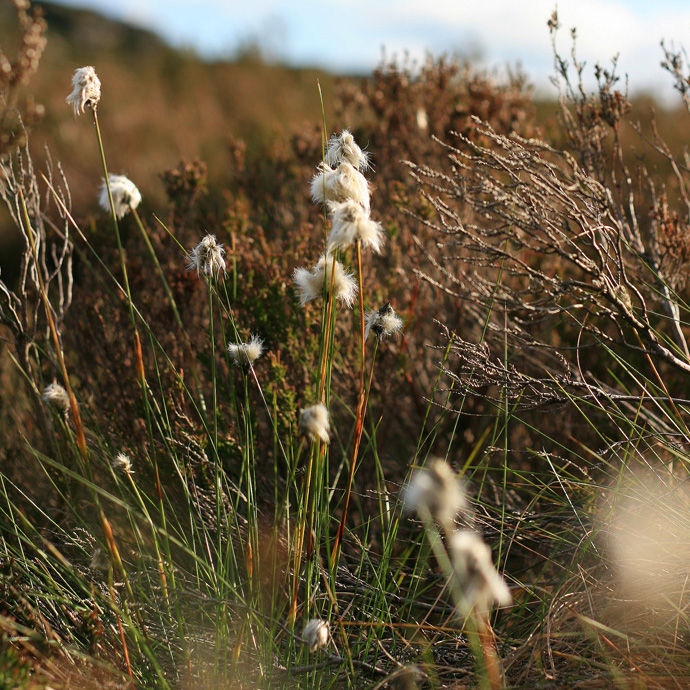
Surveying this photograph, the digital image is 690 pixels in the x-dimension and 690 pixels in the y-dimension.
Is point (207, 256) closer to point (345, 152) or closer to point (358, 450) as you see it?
point (345, 152)

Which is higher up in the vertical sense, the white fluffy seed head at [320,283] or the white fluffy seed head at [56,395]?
the white fluffy seed head at [320,283]

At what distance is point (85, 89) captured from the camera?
60.4 inches

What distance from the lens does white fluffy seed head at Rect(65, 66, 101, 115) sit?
154 centimetres

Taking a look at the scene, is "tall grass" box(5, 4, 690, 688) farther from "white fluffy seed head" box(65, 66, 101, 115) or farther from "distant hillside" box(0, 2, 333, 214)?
"distant hillside" box(0, 2, 333, 214)

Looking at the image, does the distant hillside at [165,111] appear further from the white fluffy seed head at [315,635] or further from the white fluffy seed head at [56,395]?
the white fluffy seed head at [315,635]

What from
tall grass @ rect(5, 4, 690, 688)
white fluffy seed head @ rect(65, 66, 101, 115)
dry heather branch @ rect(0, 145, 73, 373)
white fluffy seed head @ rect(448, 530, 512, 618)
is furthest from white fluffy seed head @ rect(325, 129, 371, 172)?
white fluffy seed head @ rect(448, 530, 512, 618)

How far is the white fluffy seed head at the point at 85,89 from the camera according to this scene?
1.54 metres

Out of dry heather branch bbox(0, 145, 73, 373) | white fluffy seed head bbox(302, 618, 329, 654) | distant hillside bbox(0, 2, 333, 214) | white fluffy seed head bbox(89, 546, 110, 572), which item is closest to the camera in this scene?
white fluffy seed head bbox(302, 618, 329, 654)

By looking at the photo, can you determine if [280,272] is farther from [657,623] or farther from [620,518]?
[657,623]

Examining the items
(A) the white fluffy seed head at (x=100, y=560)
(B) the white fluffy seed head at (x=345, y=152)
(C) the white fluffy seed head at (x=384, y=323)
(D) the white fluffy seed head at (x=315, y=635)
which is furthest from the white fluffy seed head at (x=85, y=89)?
(D) the white fluffy seed head at (x=315, y=635)

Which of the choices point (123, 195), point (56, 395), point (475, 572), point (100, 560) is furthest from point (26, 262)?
point (475, 572)

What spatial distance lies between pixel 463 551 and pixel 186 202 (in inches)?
124

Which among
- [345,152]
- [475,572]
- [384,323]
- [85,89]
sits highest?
[85,89]

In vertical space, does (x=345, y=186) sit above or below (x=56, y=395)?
above
